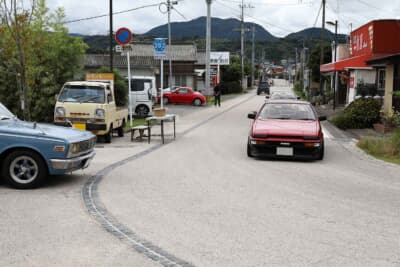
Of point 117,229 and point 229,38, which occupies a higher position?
point 229,38

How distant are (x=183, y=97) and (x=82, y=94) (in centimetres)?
2540

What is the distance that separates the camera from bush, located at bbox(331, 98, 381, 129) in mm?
21750

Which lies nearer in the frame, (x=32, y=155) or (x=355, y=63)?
(x=32, y=155)

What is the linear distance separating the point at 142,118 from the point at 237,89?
158 ft

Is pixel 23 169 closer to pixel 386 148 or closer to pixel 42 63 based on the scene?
pixel 386 148

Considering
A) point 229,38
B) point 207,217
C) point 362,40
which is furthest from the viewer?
point 229,38

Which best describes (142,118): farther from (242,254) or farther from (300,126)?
(242,254)

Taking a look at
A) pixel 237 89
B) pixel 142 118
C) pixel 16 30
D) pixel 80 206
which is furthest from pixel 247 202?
pixel 237 89

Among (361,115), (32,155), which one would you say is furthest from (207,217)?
(361,115)

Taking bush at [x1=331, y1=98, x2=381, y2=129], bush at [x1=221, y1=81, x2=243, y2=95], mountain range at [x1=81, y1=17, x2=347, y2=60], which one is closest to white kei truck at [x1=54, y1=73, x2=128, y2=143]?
bush at [x1=331, y1=98, x2=381, y2=129]

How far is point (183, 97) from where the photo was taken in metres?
41.5

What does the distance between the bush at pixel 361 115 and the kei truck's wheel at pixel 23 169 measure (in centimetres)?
1584

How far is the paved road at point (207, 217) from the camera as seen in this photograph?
557cm

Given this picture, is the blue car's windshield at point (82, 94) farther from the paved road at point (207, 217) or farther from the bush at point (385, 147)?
the bush at point (385, 147)
